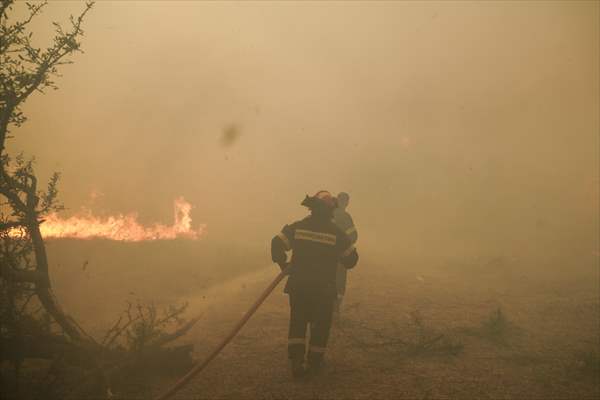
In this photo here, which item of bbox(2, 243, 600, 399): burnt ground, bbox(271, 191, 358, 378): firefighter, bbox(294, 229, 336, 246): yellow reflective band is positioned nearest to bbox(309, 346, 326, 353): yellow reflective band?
bbox(271, 191, 358, 378): firefighter

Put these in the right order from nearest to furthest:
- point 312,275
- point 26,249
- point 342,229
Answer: point 312,275 < point 26,249 < point 342,229

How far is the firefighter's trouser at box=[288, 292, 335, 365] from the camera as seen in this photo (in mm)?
5399

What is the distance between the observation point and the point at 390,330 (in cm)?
741

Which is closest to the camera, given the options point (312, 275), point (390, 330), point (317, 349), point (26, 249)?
point (317, 349)

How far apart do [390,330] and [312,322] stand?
2504mm

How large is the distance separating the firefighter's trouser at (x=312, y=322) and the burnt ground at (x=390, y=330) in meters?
0.37

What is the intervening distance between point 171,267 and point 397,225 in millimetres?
23804

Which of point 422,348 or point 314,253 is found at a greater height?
point 314,253

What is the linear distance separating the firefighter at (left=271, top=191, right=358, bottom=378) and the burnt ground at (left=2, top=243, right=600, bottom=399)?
400mm

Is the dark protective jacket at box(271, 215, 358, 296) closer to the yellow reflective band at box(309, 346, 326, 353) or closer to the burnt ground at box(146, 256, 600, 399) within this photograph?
the yellow reflective band at box(309, 346, 326, 353)

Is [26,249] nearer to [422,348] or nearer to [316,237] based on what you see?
[316,237]

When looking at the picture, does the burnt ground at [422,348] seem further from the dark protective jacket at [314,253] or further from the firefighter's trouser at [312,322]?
the dark protective jacket at [314,253]

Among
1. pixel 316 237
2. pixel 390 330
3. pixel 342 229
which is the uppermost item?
pixel 342 229

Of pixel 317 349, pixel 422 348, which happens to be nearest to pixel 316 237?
pixel 317 349
